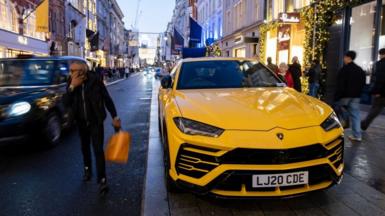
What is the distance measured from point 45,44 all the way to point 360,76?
3175 cm

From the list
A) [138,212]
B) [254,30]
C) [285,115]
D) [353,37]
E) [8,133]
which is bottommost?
[138,212]

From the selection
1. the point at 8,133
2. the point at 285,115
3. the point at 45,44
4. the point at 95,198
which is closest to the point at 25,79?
the point at 8,133

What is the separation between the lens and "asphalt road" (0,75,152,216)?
4117 mm

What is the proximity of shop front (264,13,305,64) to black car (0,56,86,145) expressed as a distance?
34.6ft

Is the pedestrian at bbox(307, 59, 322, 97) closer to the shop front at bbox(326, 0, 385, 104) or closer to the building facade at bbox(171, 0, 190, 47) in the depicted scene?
the shop front at bbox(326, 0, 385, 104)

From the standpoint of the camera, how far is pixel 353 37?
500 inches

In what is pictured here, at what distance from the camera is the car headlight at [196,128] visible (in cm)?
354

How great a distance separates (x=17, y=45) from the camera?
90.3 feet

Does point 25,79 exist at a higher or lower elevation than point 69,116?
higher

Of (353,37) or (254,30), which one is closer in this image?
(353,37)

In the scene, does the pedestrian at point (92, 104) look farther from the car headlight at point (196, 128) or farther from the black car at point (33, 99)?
the black car at point (33, 99)

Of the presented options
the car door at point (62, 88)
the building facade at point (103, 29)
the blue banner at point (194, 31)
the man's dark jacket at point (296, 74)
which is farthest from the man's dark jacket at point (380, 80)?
the building facade at point (103, 29)

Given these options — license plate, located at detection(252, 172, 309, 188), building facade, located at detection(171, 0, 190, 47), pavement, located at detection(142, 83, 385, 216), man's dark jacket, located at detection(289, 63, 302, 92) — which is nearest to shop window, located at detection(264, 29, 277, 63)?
man's dark jacket, located at detection(289, 63, 302, 92)

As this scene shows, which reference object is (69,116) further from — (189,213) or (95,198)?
(189,213)
